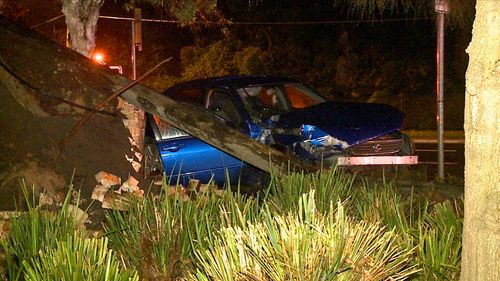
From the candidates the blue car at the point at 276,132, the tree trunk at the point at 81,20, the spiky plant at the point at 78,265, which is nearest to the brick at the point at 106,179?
the blue car at the point at 276,132

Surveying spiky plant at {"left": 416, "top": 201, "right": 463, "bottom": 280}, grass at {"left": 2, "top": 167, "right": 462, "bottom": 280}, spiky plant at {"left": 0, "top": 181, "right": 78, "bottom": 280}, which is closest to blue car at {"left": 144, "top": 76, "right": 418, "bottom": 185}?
grass at {"left": 2, "top": 167, "right": 462, "bottom": 280}

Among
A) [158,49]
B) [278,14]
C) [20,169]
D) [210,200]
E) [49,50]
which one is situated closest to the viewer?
[210,200]

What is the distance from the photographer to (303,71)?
127 ft

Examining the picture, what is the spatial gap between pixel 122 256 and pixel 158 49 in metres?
38.4

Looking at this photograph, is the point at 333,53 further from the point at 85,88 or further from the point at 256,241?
the point at 256,241

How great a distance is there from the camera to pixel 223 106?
11062 mm

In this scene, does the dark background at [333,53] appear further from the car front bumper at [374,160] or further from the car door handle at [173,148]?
the car front bumper at [374,160]

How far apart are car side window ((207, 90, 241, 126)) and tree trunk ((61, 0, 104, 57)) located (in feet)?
8.34

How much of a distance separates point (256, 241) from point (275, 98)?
23.2 ft

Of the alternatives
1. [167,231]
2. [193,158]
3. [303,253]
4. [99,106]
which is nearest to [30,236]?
[167,231]

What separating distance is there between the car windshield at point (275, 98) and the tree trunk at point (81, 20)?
3.01 metres

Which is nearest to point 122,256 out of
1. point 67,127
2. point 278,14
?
point 67,127

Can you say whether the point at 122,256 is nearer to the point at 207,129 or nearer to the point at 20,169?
the point at 20,169

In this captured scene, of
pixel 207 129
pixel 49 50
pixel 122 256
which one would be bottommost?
pixel 122 256
